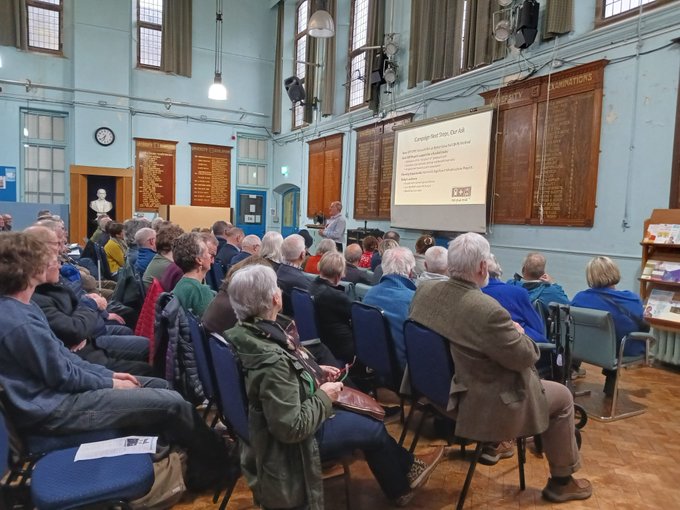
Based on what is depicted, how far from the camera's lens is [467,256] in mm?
2061

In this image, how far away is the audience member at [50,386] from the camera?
1.72m

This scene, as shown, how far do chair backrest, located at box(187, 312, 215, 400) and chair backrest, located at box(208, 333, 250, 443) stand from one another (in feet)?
0.64

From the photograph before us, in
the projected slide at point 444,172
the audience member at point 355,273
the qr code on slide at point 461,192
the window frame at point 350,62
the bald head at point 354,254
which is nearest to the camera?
the audience member at point 355,273

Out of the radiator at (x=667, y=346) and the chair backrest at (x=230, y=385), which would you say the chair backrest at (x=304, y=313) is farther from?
the radiator at (x=667, y=346)

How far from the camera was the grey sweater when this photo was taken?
5.58ft

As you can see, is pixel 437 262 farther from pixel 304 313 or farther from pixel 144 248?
pixel 144 248

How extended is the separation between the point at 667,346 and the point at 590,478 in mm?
2695

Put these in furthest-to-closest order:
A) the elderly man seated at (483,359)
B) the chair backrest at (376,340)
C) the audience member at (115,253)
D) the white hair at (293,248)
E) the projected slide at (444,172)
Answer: the projected slide at (444,172)
the audience member at (115,253)
the white hair at (293,248)
the chair backrest at (376,340)
the elderly man seated at (483,359)

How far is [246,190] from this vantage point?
12680 mm

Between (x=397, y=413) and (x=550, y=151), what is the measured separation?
158 inches

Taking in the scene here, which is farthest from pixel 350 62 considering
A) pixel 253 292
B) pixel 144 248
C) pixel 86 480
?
pixel 86 480

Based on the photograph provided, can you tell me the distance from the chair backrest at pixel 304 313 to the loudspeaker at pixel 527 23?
444 cm

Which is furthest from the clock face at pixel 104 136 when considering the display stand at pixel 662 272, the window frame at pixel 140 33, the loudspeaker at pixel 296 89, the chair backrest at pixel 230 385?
the display stand at pixel 662 272

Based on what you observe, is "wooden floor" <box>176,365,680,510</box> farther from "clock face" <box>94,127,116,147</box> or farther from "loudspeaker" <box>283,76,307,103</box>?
"clock face" <box>94,127,116,147</box>
